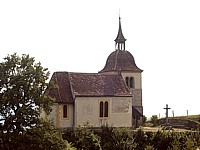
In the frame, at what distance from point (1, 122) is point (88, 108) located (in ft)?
47.0

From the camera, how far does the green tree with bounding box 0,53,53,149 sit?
1302 inches

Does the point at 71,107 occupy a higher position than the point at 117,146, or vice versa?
the point at 71,107

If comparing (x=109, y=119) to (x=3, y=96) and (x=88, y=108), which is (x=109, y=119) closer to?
(x=88, y=108)

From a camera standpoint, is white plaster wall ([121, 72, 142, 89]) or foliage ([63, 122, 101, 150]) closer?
foliage ([63, 122, 101, 150])

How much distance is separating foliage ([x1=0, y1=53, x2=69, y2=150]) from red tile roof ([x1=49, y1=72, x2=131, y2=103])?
37.2ft

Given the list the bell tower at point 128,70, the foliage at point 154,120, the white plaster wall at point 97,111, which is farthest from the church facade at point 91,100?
the foliage at point 154,120

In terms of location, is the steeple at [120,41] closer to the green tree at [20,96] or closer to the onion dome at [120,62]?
the onion dome at [120,62]

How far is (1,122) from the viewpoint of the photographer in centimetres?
3344

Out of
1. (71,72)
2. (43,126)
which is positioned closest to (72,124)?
(71,72)

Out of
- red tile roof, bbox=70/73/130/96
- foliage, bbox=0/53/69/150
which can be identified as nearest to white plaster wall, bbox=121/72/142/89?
red tile roof, bbox=70/73/130/96

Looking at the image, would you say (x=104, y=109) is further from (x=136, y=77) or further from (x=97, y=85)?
(x=136, y=77)

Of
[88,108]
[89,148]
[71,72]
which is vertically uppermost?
[71,72]

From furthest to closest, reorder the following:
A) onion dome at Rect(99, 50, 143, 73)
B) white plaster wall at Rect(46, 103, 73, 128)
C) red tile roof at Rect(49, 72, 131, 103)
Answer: onion dome at Rect(99, 50, 143, 73) → red tile roof at Rect(49, 72, 131, 103) → white plaster wall at Rect(46, 103, 73, 128)

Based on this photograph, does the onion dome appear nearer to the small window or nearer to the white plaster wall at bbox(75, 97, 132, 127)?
the white plaster wall at bbox(75, 97, 132, 127)
